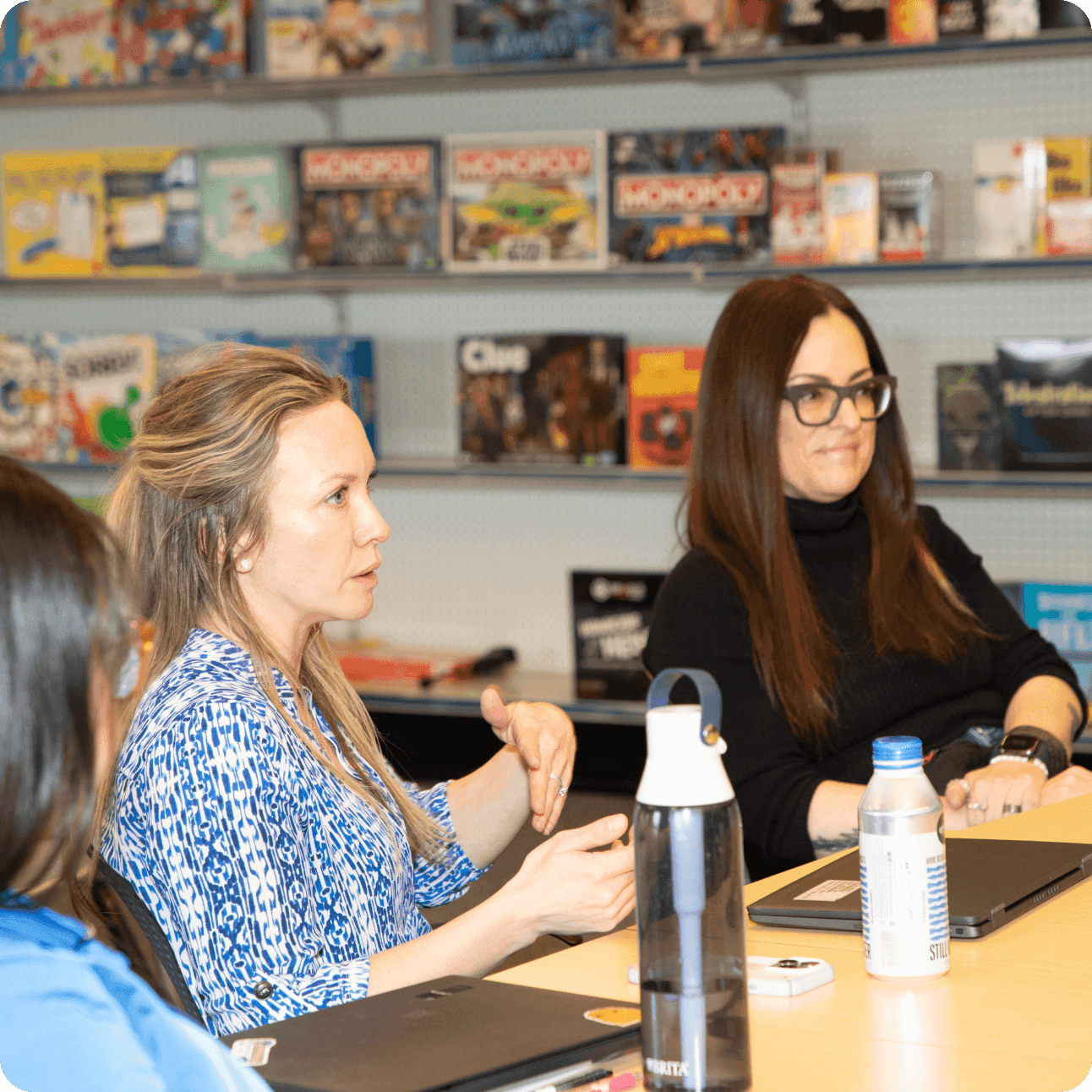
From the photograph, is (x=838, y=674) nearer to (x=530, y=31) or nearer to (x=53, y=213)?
(x=530, y=31)

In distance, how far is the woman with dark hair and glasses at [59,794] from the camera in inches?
31.2

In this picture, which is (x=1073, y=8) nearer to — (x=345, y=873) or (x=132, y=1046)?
(x=345, y=873)

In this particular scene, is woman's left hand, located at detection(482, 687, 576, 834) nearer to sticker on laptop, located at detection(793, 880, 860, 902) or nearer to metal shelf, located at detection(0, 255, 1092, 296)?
sticker on laptop, located at detection(793, 880, 860, 902)

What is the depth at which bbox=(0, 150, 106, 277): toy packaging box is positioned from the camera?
163 inches

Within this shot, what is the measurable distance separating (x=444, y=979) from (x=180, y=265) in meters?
3.13

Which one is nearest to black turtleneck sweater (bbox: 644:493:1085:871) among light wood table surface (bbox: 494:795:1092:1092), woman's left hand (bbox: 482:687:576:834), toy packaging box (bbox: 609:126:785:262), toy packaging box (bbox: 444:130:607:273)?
woman's left hand (bbox: 482:687:576:834)

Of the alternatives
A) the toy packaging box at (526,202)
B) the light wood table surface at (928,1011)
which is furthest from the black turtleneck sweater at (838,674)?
the toy packaging box at (526,202)

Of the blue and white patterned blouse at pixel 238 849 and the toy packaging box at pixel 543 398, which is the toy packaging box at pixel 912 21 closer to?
the toy packaging box at pixel 543 398

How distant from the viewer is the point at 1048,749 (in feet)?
7.17

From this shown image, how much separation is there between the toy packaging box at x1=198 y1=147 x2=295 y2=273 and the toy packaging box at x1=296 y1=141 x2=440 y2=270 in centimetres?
6

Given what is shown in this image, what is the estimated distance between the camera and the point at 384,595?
432 centimetres

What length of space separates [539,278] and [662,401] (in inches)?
17.1

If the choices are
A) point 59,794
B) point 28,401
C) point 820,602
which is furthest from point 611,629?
point 59,794

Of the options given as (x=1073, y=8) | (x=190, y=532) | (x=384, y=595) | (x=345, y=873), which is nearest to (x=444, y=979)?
(x=345, y=873)
